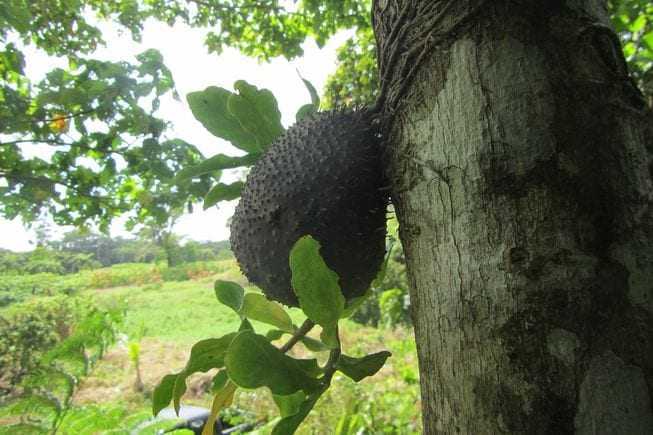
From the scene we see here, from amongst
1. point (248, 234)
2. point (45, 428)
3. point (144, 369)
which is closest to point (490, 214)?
point (248, 234)

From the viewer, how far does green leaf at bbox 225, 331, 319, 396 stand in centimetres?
65

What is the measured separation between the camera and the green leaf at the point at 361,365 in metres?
0.78

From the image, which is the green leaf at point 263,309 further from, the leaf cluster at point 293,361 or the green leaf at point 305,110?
the green leaf at point 305,110

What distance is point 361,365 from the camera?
789mm

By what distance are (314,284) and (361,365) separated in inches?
8.0

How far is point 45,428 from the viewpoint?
1341 mm

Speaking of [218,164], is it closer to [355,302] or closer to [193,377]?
[355,302]

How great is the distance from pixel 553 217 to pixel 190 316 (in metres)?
12.3

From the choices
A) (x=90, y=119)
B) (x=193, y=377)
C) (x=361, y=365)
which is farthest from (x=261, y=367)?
(x=193, y=377)

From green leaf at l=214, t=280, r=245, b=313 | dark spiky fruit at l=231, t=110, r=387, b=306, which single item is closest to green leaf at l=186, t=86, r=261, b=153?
dark spiky fruit at l=231, t=110, r=387, b=306

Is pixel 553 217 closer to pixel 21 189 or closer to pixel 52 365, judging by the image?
pixel 52 365

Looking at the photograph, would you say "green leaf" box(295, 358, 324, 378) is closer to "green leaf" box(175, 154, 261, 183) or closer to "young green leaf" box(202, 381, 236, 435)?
"young green leaf" box(202, 381, 236, 435)

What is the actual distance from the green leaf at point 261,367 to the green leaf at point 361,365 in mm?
88

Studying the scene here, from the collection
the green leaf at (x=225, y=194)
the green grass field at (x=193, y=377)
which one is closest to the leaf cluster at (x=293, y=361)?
the green leaf at (x=225, y=194)
